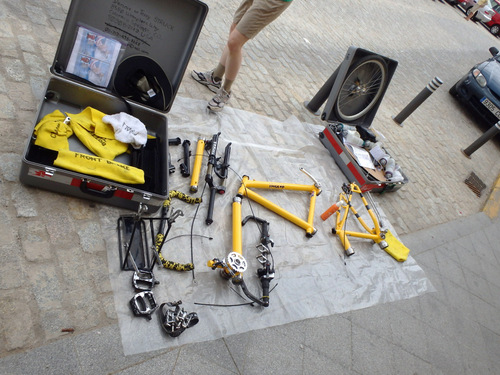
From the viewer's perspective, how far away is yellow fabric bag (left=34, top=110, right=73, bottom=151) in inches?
89.5

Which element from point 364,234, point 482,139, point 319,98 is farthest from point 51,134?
point 482,139

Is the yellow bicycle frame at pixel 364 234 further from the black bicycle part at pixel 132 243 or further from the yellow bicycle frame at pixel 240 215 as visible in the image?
the black bicycle part at pixel 132 243

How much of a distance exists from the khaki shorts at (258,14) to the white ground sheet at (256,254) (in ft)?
2.80

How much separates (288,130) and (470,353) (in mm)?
2901

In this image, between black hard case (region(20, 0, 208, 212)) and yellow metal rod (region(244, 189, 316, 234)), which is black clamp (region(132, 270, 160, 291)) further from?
yellow metal rod (region(244, 189, 316, 234))

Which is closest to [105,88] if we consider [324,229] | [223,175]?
[223,175]

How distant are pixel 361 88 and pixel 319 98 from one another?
550mm

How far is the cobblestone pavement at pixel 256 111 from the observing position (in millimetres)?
1960

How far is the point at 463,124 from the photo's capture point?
8.17m

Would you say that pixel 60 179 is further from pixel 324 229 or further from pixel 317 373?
pixel 324 229

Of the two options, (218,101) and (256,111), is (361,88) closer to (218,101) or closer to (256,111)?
(256,111)

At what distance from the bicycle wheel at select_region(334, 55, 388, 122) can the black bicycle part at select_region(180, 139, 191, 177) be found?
2.32m

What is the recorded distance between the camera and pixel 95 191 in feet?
7.51

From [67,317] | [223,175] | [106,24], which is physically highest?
[106,24]
